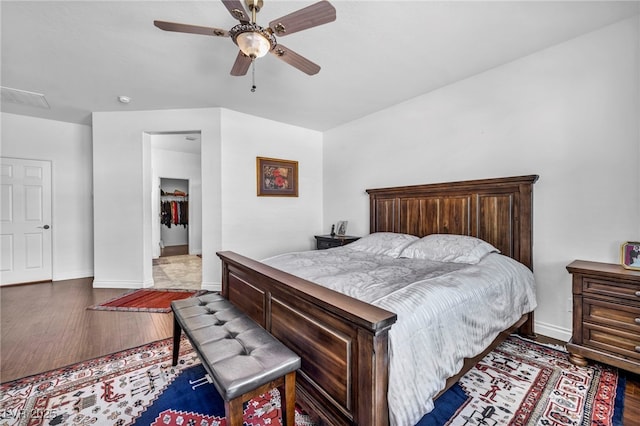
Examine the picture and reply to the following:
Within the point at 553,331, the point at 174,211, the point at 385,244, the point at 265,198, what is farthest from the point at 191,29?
the point at 174,211

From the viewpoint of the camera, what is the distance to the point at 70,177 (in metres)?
4.84

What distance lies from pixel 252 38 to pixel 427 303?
75.6 inches

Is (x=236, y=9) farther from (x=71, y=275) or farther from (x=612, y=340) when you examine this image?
(x=71, y=275)

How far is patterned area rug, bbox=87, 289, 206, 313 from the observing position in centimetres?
333

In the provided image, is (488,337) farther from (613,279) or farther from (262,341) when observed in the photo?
(262,341)

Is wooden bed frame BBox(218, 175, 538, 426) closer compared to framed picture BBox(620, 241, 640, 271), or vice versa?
wooden bed frame BBox(218, 175, 538, 426)

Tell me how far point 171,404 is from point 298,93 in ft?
11.2

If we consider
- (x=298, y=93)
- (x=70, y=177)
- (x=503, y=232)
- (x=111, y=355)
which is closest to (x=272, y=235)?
(x=298, y=93)

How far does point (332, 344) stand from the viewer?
4.46 feet

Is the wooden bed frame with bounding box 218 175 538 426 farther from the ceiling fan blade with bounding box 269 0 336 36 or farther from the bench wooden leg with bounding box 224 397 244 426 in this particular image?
the ceiling fan blade with bounding box 269 0 336 36

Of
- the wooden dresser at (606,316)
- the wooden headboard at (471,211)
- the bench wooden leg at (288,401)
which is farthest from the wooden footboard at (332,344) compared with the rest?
the wooden headboard at (471,211)

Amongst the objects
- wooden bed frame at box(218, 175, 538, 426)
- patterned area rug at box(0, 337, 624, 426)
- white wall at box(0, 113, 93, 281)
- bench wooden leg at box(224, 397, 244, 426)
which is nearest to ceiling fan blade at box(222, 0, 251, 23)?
wooden bed frame at box(218, 175, 538, 426)

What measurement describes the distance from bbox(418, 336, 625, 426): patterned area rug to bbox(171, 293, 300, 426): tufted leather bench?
0.88m

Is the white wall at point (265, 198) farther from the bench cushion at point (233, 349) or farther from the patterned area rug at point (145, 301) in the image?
the bench cushion at point (233, 349)
